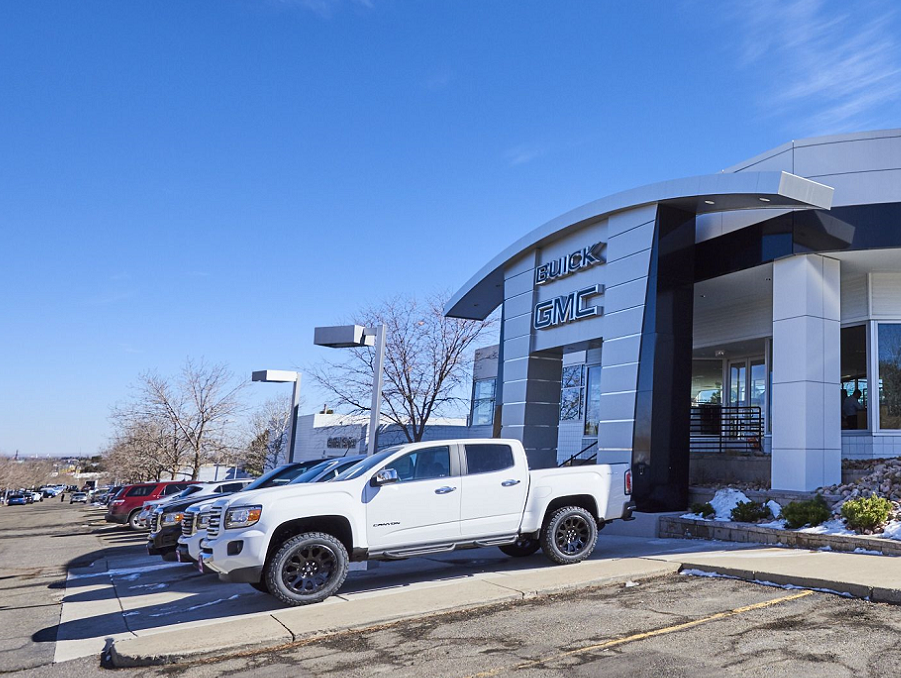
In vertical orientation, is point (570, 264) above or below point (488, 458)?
above

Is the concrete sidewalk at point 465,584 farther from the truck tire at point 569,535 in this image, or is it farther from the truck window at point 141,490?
the truck window at point 141,490

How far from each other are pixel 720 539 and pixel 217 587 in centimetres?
869

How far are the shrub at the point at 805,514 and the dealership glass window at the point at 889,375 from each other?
4.76 m

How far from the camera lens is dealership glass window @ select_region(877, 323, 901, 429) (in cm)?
1644

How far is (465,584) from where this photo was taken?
964 centimetres

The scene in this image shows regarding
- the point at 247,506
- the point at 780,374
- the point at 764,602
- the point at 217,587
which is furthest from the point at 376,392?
the point at 764,602

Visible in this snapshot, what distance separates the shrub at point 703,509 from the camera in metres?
14.5

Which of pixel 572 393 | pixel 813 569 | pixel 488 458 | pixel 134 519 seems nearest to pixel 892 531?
pixel 813 569

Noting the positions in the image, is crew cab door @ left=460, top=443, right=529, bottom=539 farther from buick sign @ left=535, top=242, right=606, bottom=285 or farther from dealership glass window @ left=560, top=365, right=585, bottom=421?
dealership glass window @ left=560, top=365, right=585, bottom=421

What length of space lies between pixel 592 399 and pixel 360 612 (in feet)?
63.5

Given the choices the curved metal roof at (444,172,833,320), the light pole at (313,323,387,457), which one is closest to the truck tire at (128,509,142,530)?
the light pole at (313,323,387,457)

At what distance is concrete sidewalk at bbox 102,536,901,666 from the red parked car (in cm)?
1538

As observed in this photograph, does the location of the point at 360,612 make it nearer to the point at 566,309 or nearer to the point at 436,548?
the point at 436,548

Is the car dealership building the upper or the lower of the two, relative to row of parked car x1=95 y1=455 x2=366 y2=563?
upper
